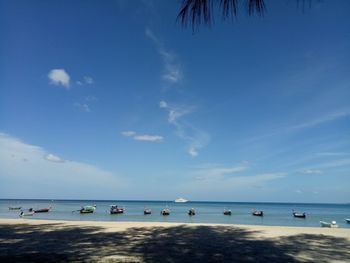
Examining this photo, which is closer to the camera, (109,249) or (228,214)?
(109,249)

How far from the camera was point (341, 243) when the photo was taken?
10.7 meters

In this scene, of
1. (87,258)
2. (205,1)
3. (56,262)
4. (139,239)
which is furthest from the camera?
(139,239)

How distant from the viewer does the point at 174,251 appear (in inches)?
355

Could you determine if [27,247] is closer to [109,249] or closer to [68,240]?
[68,240]

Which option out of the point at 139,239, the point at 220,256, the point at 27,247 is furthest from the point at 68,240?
the point at 220,256

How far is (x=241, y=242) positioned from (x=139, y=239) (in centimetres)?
422

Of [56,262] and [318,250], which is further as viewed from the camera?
[318,250]

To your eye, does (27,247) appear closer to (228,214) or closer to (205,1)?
(205,1)

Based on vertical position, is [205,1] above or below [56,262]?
above

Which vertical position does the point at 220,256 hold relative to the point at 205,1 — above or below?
below

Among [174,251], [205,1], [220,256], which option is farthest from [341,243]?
[205,1]

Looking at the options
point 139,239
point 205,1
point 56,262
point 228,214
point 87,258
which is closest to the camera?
point 205,1

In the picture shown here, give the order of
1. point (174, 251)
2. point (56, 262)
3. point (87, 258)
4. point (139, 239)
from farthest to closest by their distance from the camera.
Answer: point (139, 239) < point (174, 251) < point (87, 258) < point (56, 262)

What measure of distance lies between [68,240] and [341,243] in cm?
1084
